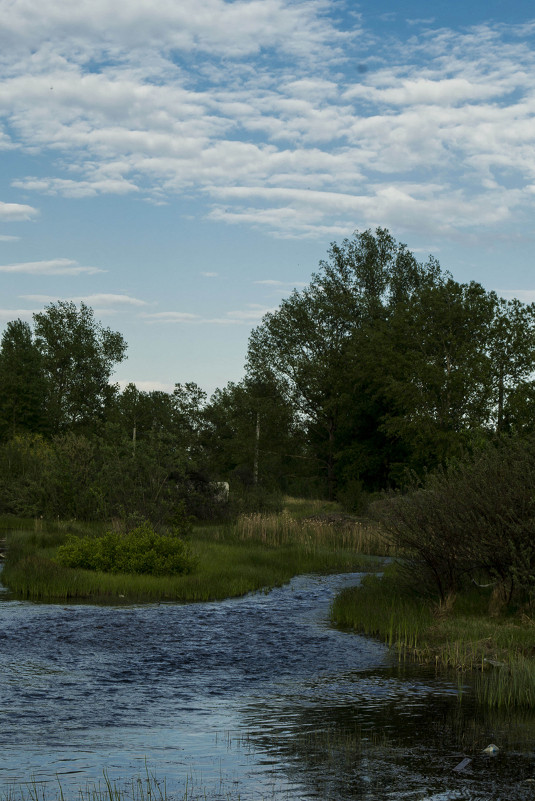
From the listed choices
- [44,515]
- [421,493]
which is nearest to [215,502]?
[44,515]

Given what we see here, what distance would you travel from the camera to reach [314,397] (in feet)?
238

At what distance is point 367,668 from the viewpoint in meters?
15.1

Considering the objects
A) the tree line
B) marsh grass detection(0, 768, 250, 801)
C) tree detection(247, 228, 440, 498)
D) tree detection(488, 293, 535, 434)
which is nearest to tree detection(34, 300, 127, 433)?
the tree line

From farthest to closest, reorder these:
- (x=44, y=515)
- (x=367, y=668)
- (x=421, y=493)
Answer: (x=44, y=515)
(x=421, y=493)
(x=367, y=668)

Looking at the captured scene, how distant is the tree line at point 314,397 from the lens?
46469mm

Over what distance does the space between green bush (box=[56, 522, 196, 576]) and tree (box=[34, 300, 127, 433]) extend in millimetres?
61591

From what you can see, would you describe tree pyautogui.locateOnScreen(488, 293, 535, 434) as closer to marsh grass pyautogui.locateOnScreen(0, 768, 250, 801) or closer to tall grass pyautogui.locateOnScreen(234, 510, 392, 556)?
tall grass pyautogui.locateOnScreen(234, 510, 392, 556)

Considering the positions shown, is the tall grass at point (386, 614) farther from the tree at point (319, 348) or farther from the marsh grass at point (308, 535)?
the tree at point (319, 348)

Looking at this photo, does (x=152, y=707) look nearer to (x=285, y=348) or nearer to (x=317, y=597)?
(x=317, y=597)

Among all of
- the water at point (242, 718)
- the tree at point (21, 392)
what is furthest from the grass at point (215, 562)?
the tree at point (21, 392)

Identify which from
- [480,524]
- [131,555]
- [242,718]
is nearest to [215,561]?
[131,555]

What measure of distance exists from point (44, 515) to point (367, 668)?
30.1 m

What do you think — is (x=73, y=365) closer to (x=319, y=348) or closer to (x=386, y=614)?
(x=319, y=348)

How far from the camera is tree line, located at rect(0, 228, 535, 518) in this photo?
152 ft
